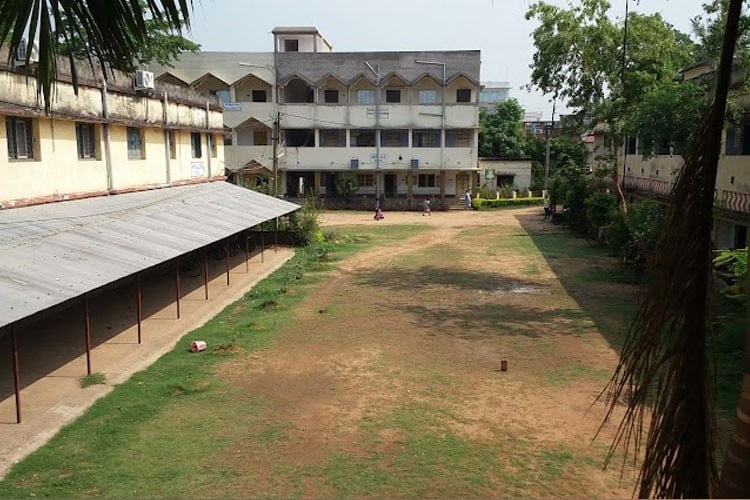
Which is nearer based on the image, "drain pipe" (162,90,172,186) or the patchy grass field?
the patchy grass field

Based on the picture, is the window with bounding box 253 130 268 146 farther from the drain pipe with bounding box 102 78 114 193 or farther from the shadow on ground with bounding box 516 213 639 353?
the drain pipe with bounding box 102 78 114 193

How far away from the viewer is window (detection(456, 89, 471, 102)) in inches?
1558

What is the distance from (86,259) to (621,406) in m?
8.04

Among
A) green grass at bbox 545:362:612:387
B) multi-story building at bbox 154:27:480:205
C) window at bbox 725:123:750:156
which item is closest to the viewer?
green grass at bbox 545:362:612:387

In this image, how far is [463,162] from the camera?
39.2 metres

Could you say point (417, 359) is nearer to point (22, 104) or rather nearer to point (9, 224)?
point (9, 224)

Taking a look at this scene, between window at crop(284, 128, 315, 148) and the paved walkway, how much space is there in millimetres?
22398

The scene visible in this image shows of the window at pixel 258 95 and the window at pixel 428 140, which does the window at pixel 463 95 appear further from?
the window at pixel 258 95

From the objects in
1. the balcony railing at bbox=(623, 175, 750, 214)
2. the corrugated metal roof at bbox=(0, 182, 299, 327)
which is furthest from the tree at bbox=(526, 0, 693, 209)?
the corrugated metal roof at bbox=(0, 182, 299, 327)

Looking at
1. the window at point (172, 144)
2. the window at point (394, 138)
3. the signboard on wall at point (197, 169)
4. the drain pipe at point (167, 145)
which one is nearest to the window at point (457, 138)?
the window at point (394, 138)

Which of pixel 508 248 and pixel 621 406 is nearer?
pixel 621 406

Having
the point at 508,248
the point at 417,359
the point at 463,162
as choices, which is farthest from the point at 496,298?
the point at 463,162

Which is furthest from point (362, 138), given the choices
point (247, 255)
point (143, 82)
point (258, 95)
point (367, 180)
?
point (143, 82)

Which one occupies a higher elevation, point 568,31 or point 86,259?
point 568,31
